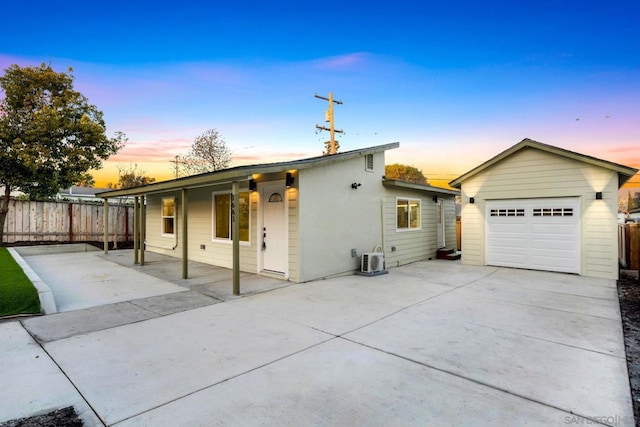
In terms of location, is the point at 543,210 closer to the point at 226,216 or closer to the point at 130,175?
the point at 226,216

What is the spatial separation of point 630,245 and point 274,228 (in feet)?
29.7

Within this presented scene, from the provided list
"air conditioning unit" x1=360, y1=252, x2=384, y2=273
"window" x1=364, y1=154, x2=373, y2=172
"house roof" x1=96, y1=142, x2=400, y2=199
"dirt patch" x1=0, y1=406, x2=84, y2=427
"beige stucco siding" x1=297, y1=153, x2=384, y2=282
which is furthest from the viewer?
"window" x1=364, y1=154, x2=373, y2=172

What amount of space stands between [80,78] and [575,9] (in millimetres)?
15961

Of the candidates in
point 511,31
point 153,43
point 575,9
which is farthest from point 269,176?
point 575,9

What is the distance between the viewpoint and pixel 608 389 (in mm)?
2783

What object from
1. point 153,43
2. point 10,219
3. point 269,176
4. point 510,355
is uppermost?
point 153,43

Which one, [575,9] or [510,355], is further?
[575,9]

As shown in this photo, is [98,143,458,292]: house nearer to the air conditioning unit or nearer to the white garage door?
the air conditioning unit

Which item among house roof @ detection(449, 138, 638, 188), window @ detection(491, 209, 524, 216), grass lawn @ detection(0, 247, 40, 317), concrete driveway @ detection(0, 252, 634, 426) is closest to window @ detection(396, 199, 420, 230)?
house roof @ detection(449, 138, 638, 188)

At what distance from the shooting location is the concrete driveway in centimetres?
245

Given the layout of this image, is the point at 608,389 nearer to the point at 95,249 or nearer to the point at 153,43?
the point at 153,43

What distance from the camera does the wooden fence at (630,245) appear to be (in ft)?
26.5

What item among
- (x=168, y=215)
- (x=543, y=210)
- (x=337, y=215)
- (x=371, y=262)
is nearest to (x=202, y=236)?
(x=168, y=215)

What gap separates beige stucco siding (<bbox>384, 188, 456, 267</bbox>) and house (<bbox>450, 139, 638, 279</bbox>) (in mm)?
1537
